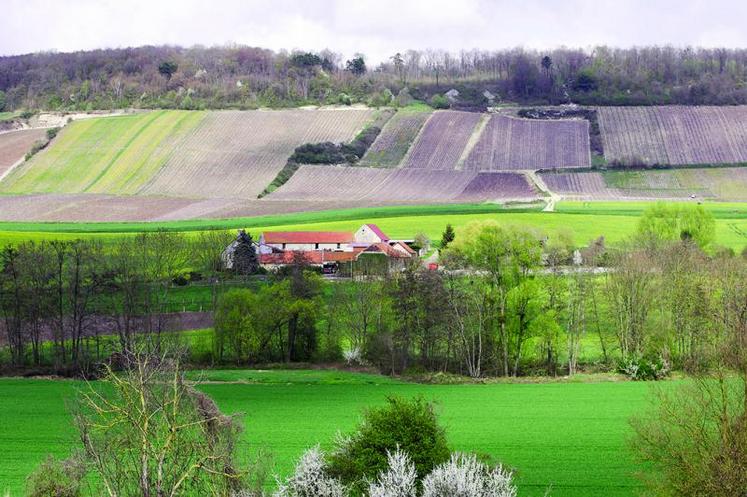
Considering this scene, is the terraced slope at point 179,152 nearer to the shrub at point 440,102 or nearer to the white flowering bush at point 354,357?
the shrub at point 440,102

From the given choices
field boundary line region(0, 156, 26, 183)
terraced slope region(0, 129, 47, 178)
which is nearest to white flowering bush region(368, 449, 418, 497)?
field boundary line region(0, 156, 26, 183)

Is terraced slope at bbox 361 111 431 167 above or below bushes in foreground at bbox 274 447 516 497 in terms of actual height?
above

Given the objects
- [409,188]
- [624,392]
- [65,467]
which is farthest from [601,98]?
[65,467]

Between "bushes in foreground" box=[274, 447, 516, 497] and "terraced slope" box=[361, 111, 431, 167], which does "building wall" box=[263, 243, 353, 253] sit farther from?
"bushes in foreground" box=[274, 447, 516, 497]

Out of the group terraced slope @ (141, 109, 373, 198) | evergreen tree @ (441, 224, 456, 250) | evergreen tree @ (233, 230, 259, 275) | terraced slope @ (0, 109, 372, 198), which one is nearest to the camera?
evergreen tree @ (233, 230, 259, 275)

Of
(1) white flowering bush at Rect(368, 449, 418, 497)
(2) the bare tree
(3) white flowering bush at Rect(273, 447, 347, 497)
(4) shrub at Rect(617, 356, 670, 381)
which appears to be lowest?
(4) shrub at Rect(617, 356, 670, 381)

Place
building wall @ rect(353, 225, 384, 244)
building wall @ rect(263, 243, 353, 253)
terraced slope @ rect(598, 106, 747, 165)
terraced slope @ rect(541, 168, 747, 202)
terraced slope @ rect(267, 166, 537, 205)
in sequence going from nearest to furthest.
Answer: building wall @ rect(263, 243, 353, 253) < building wall @ rect(353, 225, 384, 244) < terraced slope @ rect(541, 168, 747, 202) < terraced slope @ rect(267, 166, 537, 205) < terraced slope @ rect(598, 106, 747, 165)
